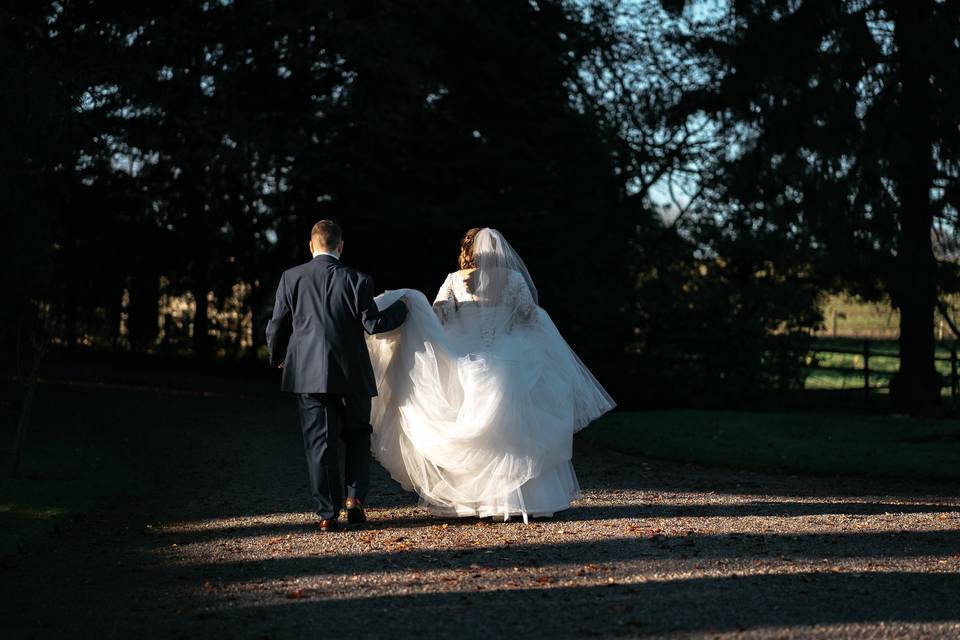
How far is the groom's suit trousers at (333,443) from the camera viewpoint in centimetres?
838

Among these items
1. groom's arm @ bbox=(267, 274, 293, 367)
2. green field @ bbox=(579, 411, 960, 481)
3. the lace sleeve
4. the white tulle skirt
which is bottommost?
green field @ bbox=(579, 411, 960, 481)

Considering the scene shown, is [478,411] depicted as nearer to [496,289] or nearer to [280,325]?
[496,289]

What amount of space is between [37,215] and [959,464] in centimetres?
1046

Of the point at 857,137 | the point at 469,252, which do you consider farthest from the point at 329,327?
the point at 857,137

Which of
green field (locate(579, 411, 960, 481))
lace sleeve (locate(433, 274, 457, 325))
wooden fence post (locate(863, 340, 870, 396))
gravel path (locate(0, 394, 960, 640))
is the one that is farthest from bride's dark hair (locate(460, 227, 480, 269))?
wooden fence post (locate(863, 340, 870, 396))

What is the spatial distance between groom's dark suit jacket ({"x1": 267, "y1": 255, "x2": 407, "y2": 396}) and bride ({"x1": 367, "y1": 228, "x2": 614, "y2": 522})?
62 centimetres

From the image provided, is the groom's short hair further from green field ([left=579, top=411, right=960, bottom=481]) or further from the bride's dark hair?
green field ([left=579, top=411, right=960, bottom=481])

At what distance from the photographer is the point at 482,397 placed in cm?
883

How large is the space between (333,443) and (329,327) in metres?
0.80

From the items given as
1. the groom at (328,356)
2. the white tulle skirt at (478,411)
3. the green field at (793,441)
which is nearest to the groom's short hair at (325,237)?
the groom at (328,356)

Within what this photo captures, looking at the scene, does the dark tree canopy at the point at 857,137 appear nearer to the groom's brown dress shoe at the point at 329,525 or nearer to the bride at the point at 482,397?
the bride at the point at 482,397

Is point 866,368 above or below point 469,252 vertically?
below

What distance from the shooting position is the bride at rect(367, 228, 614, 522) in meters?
8.73

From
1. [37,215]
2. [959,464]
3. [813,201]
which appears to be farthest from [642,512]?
[813,201]
